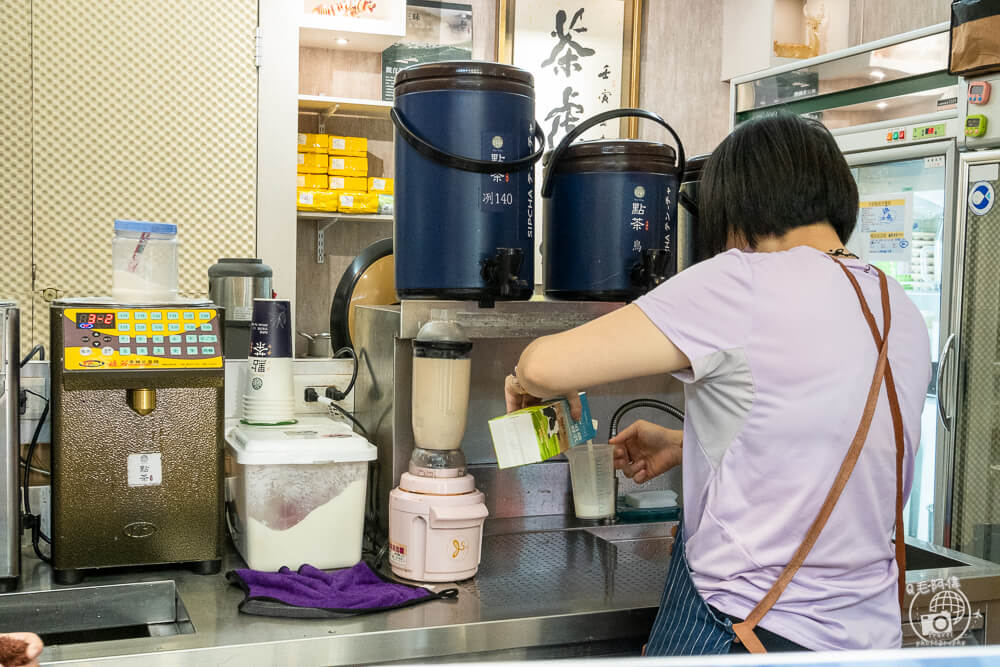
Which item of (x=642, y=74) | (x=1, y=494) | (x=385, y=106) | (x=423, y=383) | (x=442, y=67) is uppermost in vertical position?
(x=642, y=74)

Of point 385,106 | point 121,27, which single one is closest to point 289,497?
point 121,27

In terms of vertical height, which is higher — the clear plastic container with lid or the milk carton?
the clear plastic container with lid

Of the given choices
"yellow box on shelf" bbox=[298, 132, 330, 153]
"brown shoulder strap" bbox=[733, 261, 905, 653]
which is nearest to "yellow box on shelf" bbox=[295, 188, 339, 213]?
"yellow box on shelf" bbox=[298, 132, 330, 153]

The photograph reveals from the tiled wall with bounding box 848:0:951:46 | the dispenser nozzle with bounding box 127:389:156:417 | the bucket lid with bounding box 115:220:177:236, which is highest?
the tiled wall with bounding box 848:0:951:46

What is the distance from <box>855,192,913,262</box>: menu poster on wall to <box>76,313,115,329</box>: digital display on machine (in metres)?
3.08

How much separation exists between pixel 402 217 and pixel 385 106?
3.05 m

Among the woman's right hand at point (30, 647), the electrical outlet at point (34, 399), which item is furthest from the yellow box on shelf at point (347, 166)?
the woman's right hand at point (30, 647)

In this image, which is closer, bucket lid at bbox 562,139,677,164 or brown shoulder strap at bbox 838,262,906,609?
brown shoulder strap at bbox 838,262,906,609

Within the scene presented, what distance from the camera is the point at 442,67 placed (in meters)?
1.54

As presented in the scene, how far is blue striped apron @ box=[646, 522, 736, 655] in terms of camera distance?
3.90ft

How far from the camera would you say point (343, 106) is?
178 inches

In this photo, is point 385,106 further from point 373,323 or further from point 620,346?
point 620,346

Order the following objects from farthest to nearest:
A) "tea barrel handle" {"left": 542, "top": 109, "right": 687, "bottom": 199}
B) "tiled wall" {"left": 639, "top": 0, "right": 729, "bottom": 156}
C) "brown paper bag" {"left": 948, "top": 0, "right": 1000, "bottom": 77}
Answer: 1. "tiled wall" {"left": 639, "top": 0, "right": 729, "bottom": 156}
2. "brown paper bag" {"left": 948, "top": 0, "right": 1000, "bottom": 77}
3. "tea barrel handle" {"left": 542, "top": 109, "right": 687, "bottom": 199}

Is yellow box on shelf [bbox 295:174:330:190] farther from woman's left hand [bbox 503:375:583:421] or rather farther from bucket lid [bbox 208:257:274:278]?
woman's left hand [bbox 503:375:583:421]
